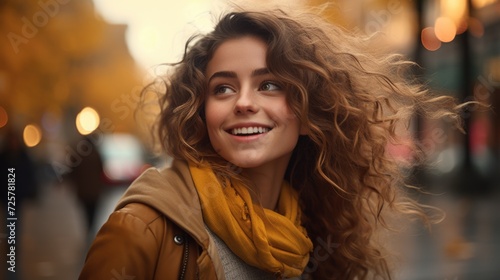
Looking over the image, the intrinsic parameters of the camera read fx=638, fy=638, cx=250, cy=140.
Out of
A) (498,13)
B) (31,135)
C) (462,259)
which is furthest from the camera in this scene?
(498,13)

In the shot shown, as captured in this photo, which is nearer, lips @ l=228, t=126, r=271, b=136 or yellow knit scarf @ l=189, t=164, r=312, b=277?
yellow knit scarf @ l=189, t=164, r=312, b=277

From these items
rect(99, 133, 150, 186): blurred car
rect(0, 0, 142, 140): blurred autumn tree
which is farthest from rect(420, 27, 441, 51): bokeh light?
rect(99, 133, 150, 186): blurred car

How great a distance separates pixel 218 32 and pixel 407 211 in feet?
4.09

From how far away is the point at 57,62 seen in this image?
39.0 feet

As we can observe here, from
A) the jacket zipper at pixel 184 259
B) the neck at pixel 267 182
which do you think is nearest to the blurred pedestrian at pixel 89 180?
the neck at pixel 267 182

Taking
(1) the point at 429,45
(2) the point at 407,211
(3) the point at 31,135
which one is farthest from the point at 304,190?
(1) the point at 429,45

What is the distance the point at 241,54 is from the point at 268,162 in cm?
49

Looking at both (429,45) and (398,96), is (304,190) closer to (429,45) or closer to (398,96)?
(398,96)

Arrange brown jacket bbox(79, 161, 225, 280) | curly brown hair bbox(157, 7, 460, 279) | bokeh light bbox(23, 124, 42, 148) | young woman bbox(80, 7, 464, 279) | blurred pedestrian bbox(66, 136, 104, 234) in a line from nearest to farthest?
brown jacket bbox(79, 161, 225, 280) < young woman bbox(80, 7, 464, 279) < curly brown hair bbox(157, 7, 460, 279) < blurred pedestrian bbox(66, 136, 104, 234) < bokeh light bbox(23, 124, 42, 148)

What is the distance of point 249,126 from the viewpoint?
251 cm

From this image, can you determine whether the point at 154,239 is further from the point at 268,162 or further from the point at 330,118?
Answer: the point at 330,118

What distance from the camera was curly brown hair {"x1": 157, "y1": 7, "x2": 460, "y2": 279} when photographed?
103 inches

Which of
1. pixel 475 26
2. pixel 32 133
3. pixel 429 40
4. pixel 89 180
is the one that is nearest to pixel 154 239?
pixel 89 180

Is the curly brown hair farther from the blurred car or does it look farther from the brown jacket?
the blurred car
